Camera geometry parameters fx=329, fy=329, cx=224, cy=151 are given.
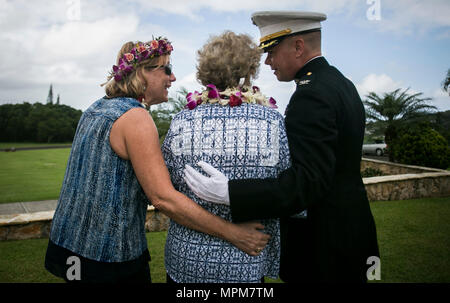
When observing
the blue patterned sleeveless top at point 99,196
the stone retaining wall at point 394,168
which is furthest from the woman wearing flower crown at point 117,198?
the stone retaining wall at point 394,168

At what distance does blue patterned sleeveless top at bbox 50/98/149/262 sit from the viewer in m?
1.92

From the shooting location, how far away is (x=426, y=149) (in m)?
12.8

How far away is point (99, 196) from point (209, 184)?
708mm

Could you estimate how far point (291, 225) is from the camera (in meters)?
2.19

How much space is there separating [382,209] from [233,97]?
707cm

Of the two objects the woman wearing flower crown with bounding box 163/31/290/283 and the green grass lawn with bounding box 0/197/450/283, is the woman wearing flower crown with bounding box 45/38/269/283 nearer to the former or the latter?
the woman wearing flower crown with bounding box 163/31/290/283

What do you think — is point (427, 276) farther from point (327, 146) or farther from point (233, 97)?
point (233, 97)

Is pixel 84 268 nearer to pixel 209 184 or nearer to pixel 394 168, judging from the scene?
pixel 209 184

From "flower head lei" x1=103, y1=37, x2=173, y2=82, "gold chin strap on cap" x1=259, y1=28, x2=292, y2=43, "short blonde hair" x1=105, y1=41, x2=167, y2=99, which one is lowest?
"short blonde hair" x1=105, y1=41, x2=167, y2=99

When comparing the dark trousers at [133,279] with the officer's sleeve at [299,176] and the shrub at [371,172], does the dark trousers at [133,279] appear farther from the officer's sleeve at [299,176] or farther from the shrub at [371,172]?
the shrub at [371,172]

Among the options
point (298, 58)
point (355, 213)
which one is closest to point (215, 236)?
point (355, 213)

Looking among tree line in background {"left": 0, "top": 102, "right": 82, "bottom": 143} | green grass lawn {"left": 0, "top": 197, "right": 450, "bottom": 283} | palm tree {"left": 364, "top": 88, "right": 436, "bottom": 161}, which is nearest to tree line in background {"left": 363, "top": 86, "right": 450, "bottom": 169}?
palm tree {"left": 364, "top": 88, "right": 436, "bottom": 161}

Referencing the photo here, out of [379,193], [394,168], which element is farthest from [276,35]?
[394,168]

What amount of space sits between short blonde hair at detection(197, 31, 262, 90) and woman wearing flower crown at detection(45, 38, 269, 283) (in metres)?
0.44
